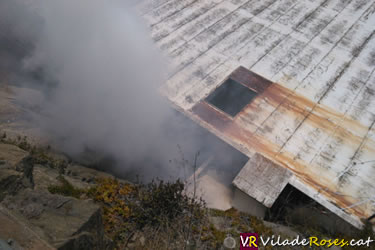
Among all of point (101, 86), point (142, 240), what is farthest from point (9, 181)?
point (101, 86)

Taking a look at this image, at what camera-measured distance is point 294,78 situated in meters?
8.04

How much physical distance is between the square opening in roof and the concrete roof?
29 centimetres

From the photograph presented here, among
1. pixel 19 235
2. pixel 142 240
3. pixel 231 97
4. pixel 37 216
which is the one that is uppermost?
pixel 19 235

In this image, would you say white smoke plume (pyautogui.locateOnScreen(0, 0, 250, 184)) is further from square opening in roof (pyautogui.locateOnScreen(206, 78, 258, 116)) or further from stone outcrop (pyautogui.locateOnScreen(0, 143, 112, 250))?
stone outcrop (pyautogui.locateOnScreen(0, 143, 112, 250))

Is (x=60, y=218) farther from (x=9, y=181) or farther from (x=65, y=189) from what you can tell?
(x=65, y=189)

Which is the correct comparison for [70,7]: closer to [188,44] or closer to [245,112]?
[188,44]

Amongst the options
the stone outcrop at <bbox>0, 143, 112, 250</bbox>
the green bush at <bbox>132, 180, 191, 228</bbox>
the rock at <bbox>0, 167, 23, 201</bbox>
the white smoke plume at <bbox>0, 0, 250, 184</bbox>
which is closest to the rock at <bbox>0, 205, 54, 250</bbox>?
the stone outcrop at <bbox>0, 143, 112, 250</bbox>

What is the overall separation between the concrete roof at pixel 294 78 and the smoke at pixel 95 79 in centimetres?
96

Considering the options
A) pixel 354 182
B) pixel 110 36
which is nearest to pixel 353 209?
pixel 354 182

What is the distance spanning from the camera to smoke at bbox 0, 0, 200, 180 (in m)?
7.79

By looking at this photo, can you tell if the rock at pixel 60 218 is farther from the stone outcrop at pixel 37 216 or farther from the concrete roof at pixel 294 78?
the concrete roof at pixel 294 78

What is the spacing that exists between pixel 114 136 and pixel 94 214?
417 centimetres

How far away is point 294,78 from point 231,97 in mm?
1937

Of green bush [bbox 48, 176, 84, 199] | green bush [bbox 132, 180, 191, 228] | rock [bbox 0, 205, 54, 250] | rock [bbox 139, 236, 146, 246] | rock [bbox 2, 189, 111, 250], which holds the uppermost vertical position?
A: rock [bbox 0, 205, 54, 250]
